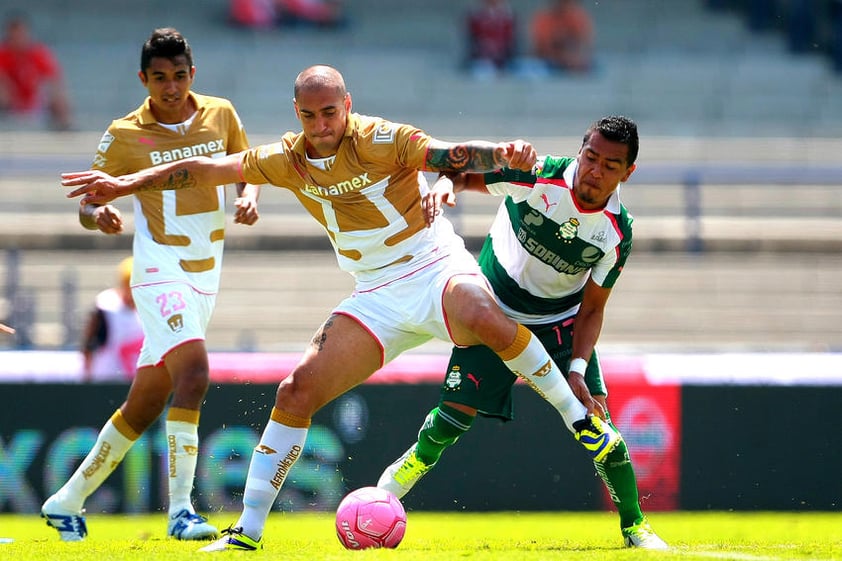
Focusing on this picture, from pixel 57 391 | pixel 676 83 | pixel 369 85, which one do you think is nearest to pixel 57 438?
pixel 57 391

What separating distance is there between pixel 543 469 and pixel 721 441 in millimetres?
1395

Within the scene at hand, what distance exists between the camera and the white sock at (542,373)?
6.50 metres

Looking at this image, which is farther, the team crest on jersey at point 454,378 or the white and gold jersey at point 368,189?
the team crest on jersey at point 454,378

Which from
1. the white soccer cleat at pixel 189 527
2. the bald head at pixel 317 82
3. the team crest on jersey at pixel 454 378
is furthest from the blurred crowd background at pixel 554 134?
the bald head at pixel 317 82

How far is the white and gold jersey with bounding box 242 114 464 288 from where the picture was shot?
6.42 metres

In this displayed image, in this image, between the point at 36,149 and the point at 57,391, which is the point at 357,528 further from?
the point at 36,149

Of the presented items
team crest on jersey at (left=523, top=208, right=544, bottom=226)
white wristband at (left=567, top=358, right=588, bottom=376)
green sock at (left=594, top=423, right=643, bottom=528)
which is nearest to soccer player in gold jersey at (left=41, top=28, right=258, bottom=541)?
team crest on jersey at (left=523, top=208, right=544, bottom=226)

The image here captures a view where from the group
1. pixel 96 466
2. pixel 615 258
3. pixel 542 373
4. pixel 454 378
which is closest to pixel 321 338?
pixel 454 378

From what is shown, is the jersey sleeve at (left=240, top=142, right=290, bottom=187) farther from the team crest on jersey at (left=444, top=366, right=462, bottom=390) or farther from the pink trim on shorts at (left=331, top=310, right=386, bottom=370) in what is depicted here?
the team crest on jersey at (left=444, top=366, right=462, bottom=390)

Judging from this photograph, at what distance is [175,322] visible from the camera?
7.36 m

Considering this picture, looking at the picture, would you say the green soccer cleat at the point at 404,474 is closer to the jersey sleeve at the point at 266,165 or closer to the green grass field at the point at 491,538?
the green grass field at the point at 491,538

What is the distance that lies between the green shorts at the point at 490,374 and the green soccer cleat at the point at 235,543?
1348 mm

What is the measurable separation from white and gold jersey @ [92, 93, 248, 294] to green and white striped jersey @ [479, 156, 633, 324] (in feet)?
5.89

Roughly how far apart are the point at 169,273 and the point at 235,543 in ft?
6.05
